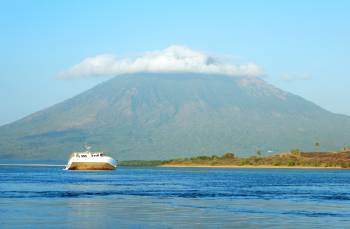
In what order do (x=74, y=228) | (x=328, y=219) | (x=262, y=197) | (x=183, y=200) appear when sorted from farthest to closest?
(x=262, y=197), (x=183, y=200), (x=328, y=219), (x=74, y=228)

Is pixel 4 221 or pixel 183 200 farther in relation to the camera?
pixel 183 200

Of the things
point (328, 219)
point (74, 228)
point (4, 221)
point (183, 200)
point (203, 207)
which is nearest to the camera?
point (74, 228)

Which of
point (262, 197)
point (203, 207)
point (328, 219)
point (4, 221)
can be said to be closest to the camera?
point (4, 221)

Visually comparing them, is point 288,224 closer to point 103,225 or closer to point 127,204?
point 103,225

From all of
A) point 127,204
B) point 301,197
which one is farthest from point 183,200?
point 301,197

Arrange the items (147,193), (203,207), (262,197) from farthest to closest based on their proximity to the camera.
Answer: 1. (147,193)
2. (262,197)
3. (203,207)

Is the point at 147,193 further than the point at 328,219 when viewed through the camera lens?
Yes

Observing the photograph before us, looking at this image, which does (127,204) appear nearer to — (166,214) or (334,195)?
(166,214)

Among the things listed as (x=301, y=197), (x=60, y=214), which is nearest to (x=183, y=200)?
(x=301, y=197)

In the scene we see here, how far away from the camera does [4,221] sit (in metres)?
56.5

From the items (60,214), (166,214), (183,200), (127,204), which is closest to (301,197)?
(183,200)

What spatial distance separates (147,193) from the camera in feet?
302

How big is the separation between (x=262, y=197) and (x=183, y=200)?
10819 millimetres

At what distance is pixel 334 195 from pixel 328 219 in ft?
107
